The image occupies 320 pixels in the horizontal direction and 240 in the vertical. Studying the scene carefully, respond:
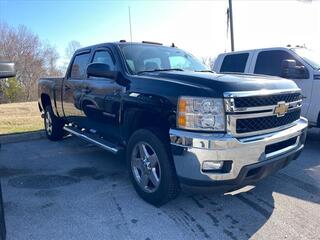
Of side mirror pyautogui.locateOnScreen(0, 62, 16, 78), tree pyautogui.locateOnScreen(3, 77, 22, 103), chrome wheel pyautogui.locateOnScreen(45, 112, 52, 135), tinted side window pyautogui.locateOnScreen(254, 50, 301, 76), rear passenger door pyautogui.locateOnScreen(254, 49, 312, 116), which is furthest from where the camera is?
tree pyautogui.locateOnScreen(3, 77, 22, 103)

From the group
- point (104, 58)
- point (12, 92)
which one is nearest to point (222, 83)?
point (104, 58)

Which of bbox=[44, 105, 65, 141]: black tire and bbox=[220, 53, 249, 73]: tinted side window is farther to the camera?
bbox=[220, 53, 249, 73]: tinted side window

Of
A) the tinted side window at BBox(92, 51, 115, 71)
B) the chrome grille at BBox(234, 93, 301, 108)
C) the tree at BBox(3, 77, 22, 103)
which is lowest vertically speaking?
the tree at BBox(3, 77, 22, 103)

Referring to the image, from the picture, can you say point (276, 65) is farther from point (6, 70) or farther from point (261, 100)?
point (6, 70)

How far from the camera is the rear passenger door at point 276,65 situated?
6.51 meters

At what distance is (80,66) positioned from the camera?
588cm

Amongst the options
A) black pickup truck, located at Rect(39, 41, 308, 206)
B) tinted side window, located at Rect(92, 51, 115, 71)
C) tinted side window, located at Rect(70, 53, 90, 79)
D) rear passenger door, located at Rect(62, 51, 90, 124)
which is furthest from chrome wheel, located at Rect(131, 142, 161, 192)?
tinted side window, located at Rect(70, 53, 90, 79)

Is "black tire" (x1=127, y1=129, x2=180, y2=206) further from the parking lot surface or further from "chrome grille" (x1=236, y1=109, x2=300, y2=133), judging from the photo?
"chrome grille" (x1=236, y1=109, x2=300, y2=133)

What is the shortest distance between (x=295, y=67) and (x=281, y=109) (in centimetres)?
328

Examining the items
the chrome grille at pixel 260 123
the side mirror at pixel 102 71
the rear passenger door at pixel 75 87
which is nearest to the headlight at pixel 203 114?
the chrome grille at pixel 260 123

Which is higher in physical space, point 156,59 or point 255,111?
point 156,59

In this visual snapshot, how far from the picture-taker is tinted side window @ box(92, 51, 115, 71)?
4735 millimetres

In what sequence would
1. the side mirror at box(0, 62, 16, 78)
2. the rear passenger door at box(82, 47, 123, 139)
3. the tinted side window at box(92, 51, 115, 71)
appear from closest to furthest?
the side mirror at box(0, 62, 16, 78), the rear passenger door at box(82, 47, 123, 139), the tinted side window at box(92, 51, 115, 71)

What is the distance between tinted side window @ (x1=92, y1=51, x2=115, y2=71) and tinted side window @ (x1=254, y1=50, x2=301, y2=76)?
3.79m
